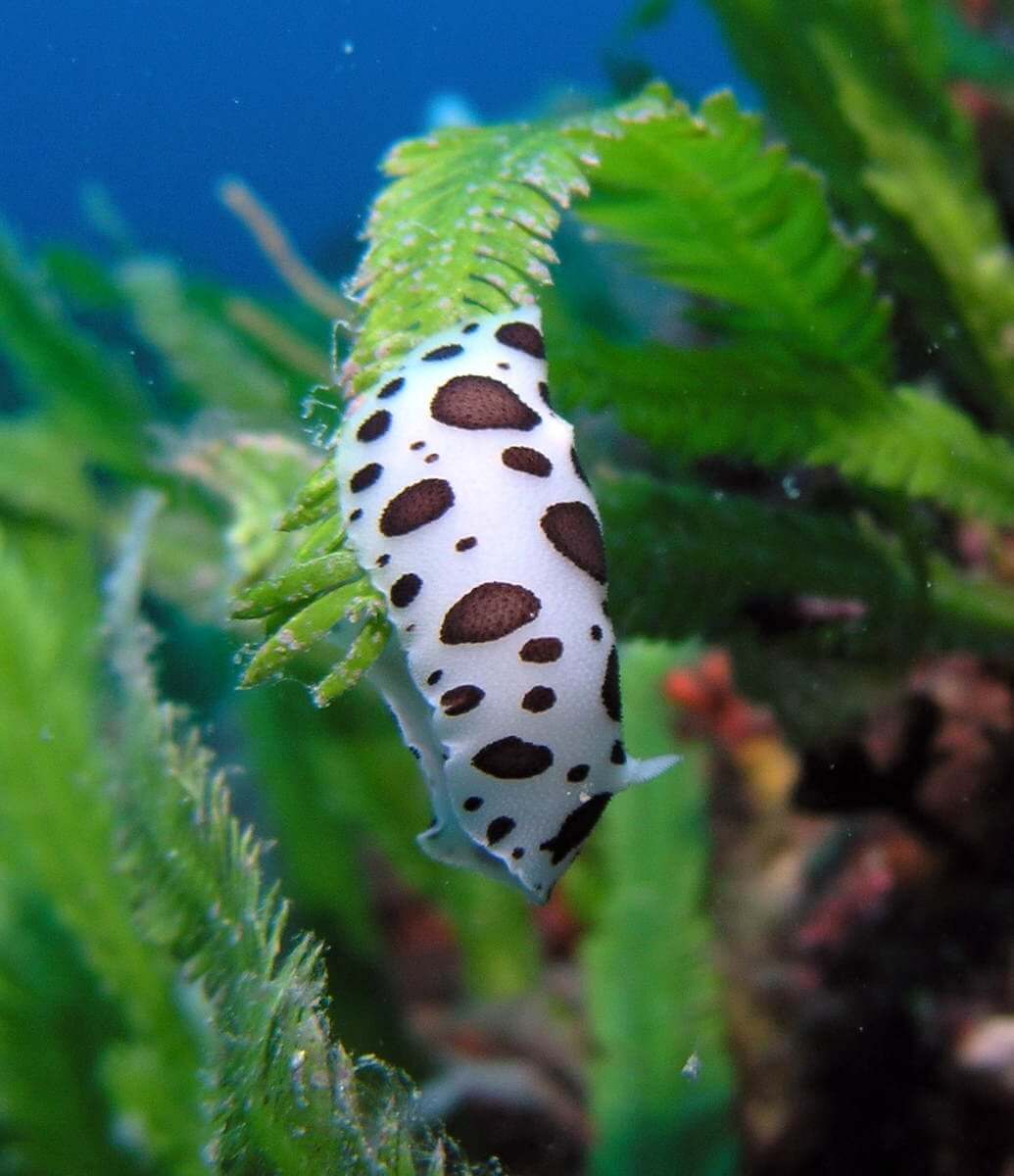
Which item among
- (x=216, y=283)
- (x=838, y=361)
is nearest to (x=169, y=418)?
(x=216, y=283)

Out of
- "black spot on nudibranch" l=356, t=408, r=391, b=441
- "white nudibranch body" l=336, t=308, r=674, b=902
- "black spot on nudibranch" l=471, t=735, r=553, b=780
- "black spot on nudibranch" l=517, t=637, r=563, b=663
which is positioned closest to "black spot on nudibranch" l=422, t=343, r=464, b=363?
"white nudibranch body" l=336, t=308, r=674, b=902

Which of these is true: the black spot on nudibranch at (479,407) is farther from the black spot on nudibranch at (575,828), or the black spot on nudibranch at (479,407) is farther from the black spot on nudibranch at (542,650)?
the black spot on nudibranch at (575,828)

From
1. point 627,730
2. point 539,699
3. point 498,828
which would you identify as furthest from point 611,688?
point 627,730

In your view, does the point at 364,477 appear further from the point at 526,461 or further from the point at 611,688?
the point at 611,688

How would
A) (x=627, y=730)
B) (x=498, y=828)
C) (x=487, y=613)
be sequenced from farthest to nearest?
(x=627, y=730)
(x=498, y=828)
(x=487, y=613)

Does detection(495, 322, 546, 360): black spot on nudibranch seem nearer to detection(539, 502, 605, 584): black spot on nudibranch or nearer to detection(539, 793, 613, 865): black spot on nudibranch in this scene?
detection(539, 502, 605, 584): black spot on nudibranch

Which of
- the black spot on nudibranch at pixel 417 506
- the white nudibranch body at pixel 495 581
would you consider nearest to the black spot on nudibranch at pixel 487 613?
the white nudibranch body at pixel 495 581

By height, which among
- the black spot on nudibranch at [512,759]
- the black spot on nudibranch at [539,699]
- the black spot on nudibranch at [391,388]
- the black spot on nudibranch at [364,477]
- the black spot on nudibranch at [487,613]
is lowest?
the black spot on nudibranch at [512,759]
